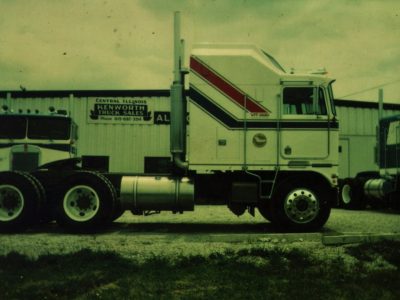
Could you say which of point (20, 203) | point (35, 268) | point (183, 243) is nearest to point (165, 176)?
point (183, 243)

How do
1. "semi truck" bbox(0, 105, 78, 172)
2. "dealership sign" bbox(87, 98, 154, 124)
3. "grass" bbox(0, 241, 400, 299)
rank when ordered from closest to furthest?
1. "grass" bbox(0, 241, 400, 299)
2. "semi truck" bbox(0, 105, 78, 172)
3. "dealership sign" bbox(87, 98, 154, 124)

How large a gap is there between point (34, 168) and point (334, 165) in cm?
682

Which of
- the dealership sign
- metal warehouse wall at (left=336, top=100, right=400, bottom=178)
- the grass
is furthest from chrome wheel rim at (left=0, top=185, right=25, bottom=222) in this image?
metal warehouse wall at (left=336, top=100, right=400, bottom=178)

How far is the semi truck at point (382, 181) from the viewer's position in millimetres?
16453

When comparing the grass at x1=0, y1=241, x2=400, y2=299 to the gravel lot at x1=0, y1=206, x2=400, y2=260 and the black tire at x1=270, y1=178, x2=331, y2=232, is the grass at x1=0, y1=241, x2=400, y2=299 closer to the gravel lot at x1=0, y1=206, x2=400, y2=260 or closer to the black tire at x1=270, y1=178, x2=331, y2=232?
the gravel lot at x1=0, y1=206, x2=400, y2=260

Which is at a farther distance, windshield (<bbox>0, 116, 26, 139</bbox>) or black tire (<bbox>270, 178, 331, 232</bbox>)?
windshield (<bbox>0, 116, 26, 139</bbox>)

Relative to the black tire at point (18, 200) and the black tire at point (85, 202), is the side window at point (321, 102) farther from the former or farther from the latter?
the black tire at point (18, 200)

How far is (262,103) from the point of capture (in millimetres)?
10883

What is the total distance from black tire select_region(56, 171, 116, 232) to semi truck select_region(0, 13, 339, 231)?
21mm

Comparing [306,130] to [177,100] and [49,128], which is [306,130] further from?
[49,128]

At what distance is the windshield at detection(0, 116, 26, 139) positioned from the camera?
12.3 m

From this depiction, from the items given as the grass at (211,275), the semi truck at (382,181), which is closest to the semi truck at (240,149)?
the grass at (211,275)

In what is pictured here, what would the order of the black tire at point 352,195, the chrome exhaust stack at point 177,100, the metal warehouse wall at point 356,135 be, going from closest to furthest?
the chrome exhaust stack at point 177,100 → the black tire at point 352,195 → the metal warehouse wall at point 356,135

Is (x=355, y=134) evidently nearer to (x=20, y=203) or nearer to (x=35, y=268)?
(x=20, y=203)
